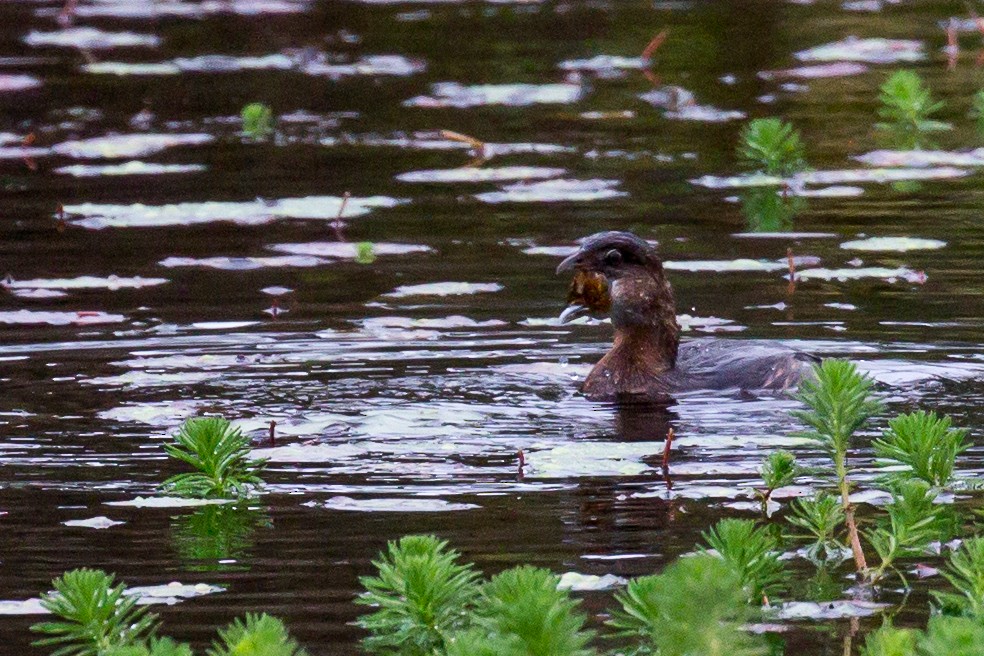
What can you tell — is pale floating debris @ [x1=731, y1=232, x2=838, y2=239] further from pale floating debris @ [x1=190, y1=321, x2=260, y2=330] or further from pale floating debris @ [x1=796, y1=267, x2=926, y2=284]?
pale floating debris @ [x1=190, y1=321, x2=260, y2=330]

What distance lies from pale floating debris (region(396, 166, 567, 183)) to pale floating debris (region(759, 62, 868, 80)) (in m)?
4.52

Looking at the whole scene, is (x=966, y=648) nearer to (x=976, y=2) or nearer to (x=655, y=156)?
(x=655, y=156)

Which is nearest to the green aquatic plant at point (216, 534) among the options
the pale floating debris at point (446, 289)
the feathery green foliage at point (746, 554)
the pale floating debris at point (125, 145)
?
the feathery green foliage at point (746, 554)

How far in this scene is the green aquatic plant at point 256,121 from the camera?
48.4ft

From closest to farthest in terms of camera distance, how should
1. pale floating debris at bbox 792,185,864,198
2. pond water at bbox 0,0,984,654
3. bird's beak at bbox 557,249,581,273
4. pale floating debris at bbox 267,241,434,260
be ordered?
pond water at bbox 0,0,984,654 → bird's beak at bbox 557,249,581,273 → pale floating debris at bbox 267,241,434,260 → pale floating debris at bbox 792,185,864,198

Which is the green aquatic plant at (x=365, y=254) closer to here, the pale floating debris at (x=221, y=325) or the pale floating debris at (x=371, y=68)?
the pale floating debris at (x=221, y=325)

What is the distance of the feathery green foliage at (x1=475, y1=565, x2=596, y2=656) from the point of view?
3812 millimetres

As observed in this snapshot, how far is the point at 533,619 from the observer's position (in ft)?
12.6

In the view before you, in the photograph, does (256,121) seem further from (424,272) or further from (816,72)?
(816,72)

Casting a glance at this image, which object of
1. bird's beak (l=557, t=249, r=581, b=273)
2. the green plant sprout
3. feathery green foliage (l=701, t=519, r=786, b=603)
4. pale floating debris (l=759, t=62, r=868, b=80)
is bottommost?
feathery green foliage (l=701, t=519, r=786, b=603)

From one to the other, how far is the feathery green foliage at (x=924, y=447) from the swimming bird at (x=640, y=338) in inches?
102

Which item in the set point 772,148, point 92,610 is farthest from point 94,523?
point 772,148

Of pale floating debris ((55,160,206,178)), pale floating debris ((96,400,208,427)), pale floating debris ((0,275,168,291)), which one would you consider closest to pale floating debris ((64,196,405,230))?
pale floating debris ((55,160,206,178))

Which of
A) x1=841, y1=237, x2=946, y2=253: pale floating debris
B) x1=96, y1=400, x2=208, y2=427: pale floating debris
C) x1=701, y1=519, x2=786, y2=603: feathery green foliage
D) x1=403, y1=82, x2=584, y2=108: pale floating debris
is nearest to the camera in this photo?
x1=701, y1=519, x2=786, y2=603: feathery green foliage
